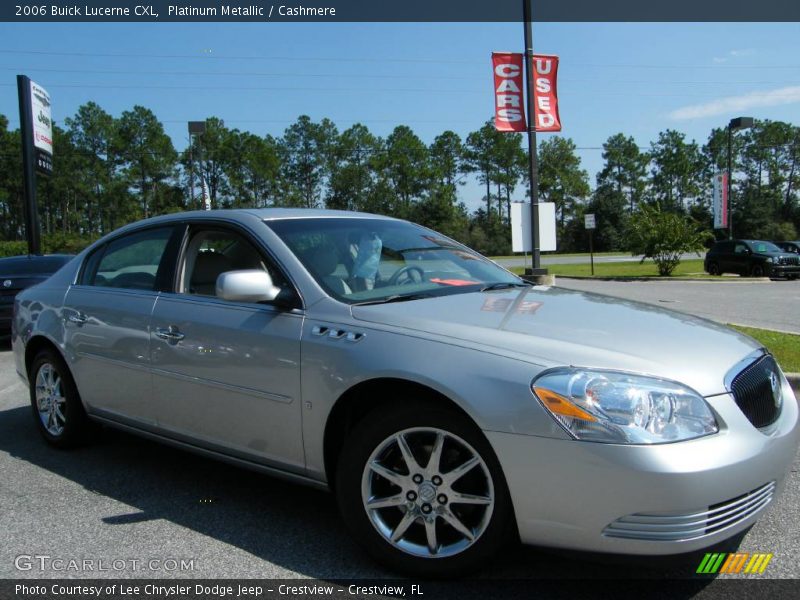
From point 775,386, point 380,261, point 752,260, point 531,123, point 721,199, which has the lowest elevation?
point 752,260

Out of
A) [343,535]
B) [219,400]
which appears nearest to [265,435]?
[219,400]

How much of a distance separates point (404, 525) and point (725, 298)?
14.8 m

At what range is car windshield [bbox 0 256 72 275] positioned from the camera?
1031cm

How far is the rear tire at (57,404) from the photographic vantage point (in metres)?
4.55

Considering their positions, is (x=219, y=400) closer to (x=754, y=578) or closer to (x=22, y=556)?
(x=22, y=556)

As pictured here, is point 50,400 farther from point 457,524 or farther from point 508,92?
point 508,92

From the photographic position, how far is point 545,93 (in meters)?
17.0

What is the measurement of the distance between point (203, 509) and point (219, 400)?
64 cm

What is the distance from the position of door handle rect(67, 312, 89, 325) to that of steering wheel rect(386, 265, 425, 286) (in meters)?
2.09

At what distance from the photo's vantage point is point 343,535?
3.29 metres

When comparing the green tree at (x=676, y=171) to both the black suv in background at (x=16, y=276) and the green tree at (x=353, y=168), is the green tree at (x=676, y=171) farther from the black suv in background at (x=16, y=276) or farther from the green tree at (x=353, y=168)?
the black suv in background at (x=16, y=276)

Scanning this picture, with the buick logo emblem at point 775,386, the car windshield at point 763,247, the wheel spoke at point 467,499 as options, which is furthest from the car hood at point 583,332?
the car windshield at point 763,247

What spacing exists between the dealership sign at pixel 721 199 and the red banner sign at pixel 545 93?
2334 centimetres

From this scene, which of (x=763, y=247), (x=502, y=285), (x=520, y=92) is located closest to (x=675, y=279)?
(x=763, y=247)
